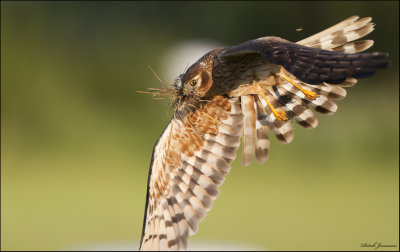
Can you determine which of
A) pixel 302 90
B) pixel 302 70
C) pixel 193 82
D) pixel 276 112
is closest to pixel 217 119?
pixel 193 82

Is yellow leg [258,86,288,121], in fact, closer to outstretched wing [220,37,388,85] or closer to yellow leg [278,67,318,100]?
yellow leg [278,67,318,100]

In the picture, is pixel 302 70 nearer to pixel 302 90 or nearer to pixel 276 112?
pixel 302 90

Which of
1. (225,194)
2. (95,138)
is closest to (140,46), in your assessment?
(95,138)

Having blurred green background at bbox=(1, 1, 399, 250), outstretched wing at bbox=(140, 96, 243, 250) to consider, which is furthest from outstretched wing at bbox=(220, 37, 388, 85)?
blurred green background at bbox=(1, 1, 399, 250)

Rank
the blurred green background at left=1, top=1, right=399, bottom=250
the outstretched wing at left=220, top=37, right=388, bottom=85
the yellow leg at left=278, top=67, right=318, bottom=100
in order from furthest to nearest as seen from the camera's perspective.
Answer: the blurred green background at left=1, top=1, right=399, bottom=250, the yellow leg at left=278, top=67, right=318, bottom=100, the outstretched wing at left=220, top=37, right=388, bottom=85

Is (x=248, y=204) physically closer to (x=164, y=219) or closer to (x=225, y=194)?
(x=225, y=194)

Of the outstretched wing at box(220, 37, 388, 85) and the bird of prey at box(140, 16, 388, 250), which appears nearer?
the outstretched wing at box(220, 37, 388, 85)

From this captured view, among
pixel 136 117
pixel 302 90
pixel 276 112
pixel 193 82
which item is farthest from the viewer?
pixel 136 117

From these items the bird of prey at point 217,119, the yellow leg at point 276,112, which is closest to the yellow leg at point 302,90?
the bird of prey at point 217,119

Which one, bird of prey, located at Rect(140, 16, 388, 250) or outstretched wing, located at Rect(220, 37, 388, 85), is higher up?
outstretched wing, located at Rect(220, 37, 388, 85)
